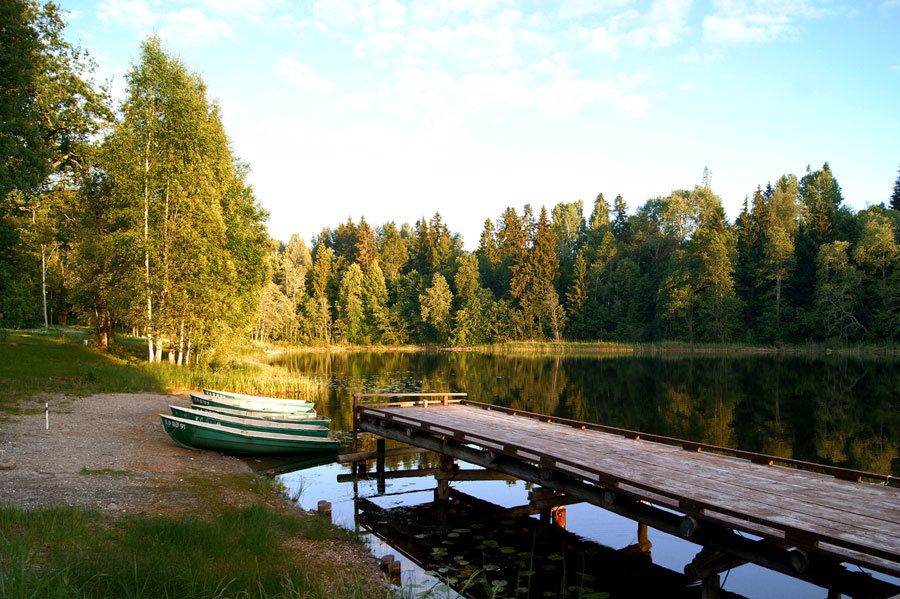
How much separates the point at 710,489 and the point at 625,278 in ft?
241

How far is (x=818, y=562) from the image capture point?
19.0ft

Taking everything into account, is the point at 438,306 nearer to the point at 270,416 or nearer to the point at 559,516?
the point at 270,416

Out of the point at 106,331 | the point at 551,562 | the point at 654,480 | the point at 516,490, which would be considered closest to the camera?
the point at 654,480

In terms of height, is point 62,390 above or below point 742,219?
below

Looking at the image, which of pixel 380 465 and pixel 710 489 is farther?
pixel 380 465

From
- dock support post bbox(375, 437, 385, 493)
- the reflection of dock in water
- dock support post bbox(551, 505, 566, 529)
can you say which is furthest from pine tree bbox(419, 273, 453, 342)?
dock support post bbox(551, 505, 566, 529)

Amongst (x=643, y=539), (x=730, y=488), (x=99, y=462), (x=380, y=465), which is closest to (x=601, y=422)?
(x=380, y=465)

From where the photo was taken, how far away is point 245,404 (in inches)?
709

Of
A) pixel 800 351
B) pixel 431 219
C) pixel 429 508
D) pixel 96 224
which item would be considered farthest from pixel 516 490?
pixel 431 219

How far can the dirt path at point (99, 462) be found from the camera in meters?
9.09

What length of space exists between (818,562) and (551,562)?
412 centimetres

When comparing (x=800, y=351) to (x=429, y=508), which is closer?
(x=429, y=508)

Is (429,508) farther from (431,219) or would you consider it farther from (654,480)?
(431,219)

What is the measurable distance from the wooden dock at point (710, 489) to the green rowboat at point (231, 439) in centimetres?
441
